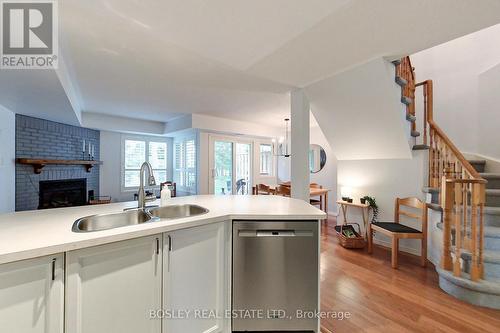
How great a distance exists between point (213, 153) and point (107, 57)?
3068 millimetres

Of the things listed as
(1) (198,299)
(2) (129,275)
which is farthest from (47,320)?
(1) (198,299)

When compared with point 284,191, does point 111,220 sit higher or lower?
higher

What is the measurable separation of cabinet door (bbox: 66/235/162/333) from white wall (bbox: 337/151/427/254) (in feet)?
11.1

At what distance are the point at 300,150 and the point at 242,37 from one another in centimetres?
164

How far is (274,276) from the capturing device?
1.50 metres

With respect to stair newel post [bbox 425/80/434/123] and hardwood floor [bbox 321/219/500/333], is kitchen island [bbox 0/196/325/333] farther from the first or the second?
stair newel post [bbox 425/80/434/123]

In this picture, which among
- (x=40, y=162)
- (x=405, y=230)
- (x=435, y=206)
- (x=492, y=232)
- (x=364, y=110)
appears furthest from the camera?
(x=40, y=162)

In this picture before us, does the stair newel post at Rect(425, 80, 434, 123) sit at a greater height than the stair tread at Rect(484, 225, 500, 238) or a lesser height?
greater

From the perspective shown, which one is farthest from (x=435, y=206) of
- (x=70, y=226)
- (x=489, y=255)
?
(x=70, y=226)

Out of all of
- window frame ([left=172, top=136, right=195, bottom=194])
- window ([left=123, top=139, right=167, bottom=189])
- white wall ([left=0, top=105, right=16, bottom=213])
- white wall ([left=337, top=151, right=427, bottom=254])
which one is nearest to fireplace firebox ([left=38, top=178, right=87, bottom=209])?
white wall ([left=0, top=105, right=16, bottom=213])

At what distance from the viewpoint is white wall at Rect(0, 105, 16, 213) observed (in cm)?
315

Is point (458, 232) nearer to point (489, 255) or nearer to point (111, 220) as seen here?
point (489, 255)

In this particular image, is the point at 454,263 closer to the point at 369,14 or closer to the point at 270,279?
the point at 270,279

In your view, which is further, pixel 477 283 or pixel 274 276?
pixel 477 283
